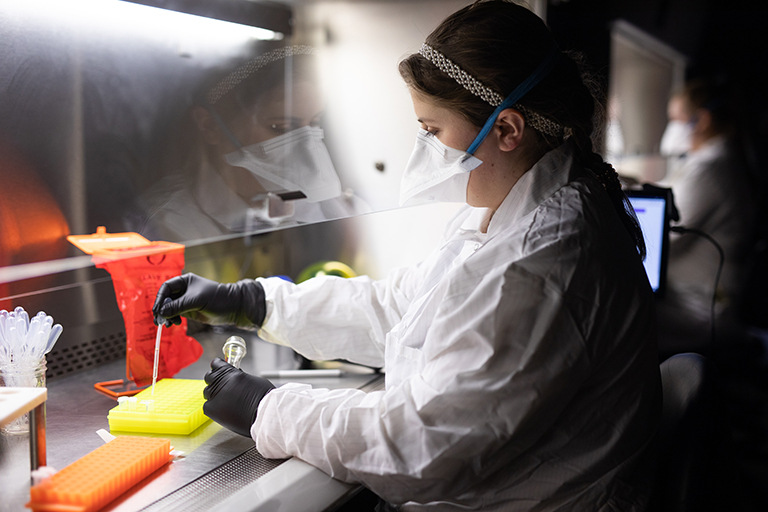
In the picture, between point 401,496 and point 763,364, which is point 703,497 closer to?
point 401,496

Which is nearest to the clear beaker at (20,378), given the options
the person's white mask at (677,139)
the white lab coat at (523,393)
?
the white lab coat at (523,393)

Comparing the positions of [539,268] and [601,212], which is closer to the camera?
[539,268]

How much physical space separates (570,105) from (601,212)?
0.22m

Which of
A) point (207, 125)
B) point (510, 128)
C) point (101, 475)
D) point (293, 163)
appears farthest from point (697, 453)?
point (207, 125)

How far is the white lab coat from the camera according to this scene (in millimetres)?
802

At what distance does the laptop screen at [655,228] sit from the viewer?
1.71m

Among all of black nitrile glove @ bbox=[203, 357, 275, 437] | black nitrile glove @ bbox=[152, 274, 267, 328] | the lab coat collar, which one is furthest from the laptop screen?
black nitrile glove @ bbox=[203, 357, 275, 437]

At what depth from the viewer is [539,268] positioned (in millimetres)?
844

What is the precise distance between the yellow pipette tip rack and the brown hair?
2.34 feet

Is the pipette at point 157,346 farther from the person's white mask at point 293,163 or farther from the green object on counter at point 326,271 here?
the green object on counter at point 326,271

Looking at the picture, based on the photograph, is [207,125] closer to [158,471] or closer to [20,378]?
[20,378]

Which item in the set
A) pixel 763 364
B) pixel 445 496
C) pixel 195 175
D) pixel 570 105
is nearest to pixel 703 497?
pixel 445 496

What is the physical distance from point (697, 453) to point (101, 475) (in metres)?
0.89

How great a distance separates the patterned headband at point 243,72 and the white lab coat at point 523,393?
2.38 feet
